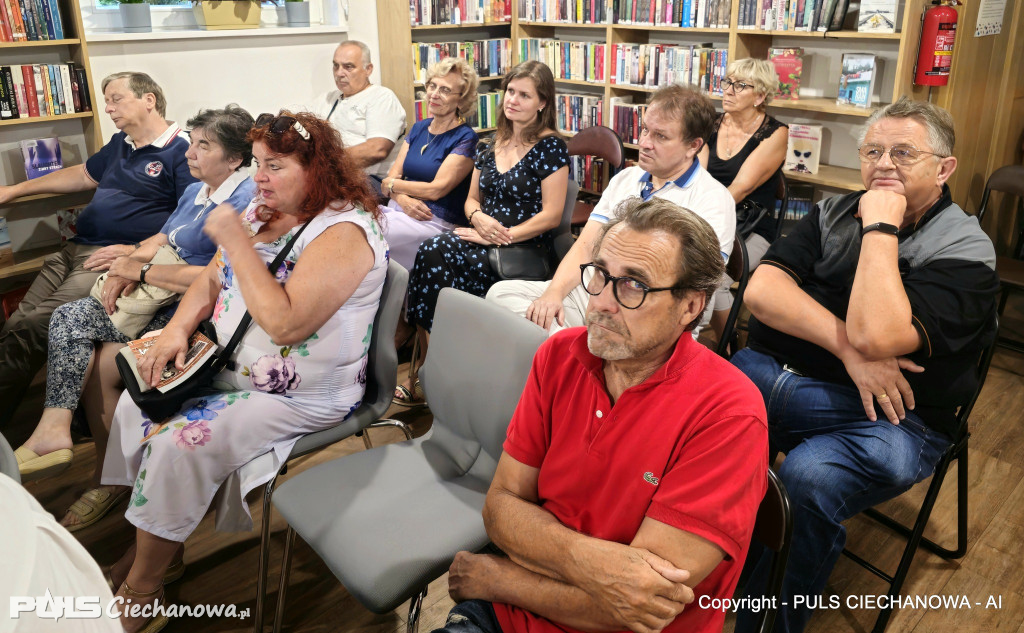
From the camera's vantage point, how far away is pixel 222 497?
2.06 metres


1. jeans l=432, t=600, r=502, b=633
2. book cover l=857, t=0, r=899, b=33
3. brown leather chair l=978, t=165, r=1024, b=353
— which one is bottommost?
jeans l=432, t=600, r=502, b=633

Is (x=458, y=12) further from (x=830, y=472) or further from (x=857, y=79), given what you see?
(x=830, y=472)

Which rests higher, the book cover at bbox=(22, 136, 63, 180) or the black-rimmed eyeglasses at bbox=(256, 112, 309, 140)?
the black-rimmed eyeglasses at bbox=(256, 112, 309, 140)

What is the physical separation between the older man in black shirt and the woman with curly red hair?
1.13 meters

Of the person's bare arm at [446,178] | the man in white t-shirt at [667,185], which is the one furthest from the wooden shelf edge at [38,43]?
the man in white t-shirt at [667,185]

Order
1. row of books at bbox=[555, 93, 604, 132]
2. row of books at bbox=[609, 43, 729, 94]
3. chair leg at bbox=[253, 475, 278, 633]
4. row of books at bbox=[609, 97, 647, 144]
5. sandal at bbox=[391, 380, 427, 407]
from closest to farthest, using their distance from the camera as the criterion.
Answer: chair leg at bbox=[253, 475, 278, 633]
sandal at bbox=[391, 380, 427, 407]
row of books at bbox=[609, 43, 729, 94]
row of books at bbox=[609, 97, 647, 144]
row of books at bbox=[555, 93, 604, 132]

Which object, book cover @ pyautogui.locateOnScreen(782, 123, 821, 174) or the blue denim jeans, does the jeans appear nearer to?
the blue denim jeans

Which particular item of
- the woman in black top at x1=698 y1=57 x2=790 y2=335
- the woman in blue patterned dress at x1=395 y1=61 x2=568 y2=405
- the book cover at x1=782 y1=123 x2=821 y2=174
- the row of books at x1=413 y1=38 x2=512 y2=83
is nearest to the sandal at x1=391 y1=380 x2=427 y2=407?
the woman in blue patterned dress at x1=395 y1=61 x2=568 y2=405

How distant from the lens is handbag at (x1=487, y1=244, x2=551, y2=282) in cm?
311

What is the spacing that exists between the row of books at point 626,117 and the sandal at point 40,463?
3.67 metres

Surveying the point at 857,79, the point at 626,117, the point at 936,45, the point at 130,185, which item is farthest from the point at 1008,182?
the point at 130,185

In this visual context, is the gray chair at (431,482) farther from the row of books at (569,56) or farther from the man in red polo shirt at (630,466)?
the row of books at (569,56)

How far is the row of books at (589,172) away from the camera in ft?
16.9

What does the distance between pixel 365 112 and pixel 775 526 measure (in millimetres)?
3686
